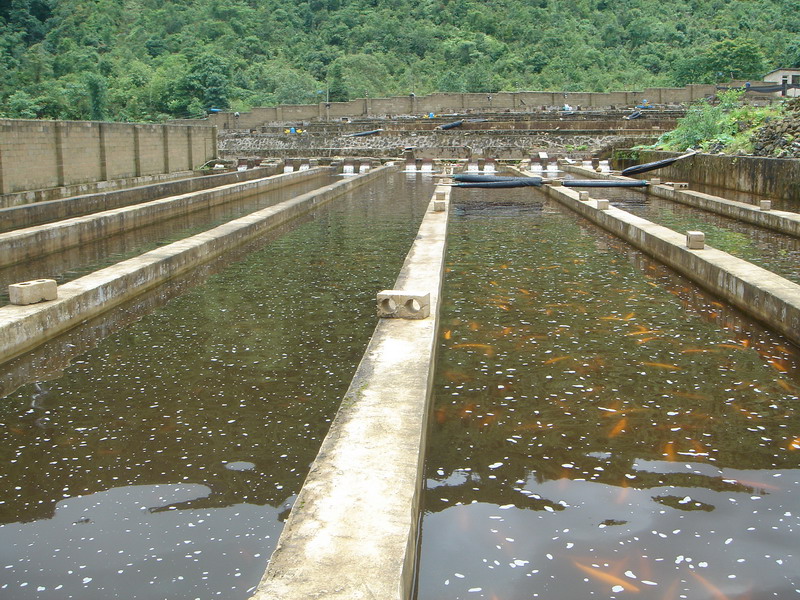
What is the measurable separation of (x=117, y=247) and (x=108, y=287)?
16.0ft

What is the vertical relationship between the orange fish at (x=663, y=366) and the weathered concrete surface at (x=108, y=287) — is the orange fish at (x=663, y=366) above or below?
below

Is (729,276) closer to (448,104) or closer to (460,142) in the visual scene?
(460,142)

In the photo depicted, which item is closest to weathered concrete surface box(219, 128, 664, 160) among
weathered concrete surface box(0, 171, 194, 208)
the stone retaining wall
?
the stone retaining wall

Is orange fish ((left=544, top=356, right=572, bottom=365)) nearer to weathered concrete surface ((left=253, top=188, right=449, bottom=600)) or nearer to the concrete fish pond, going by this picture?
the concrete fish pond

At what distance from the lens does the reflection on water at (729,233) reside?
10273 mm

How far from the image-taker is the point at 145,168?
25.9m

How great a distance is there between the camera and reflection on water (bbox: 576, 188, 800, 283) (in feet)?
33.7

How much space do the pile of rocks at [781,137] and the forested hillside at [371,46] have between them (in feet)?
157

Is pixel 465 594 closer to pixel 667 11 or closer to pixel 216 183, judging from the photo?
pixel 216 183

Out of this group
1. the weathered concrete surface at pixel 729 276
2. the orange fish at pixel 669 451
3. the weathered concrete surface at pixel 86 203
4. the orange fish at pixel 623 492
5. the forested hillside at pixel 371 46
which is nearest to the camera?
the orange fish at pixel 623 492

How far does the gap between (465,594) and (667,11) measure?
10369cm

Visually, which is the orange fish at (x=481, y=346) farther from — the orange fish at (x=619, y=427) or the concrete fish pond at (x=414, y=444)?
the orange fish at (x=619, y=427)

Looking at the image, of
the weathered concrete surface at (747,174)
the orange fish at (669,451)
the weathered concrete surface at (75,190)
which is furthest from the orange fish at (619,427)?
the weathered concrete surface at (75,190)

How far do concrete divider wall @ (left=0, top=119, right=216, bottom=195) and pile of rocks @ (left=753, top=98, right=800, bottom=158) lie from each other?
57.2 ft
